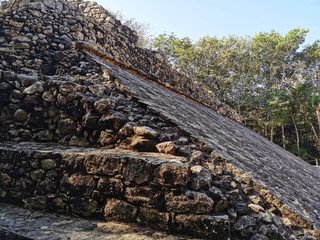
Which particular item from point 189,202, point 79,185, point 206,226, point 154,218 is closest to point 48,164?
point 79,185

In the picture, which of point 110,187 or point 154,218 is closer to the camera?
point 154,218

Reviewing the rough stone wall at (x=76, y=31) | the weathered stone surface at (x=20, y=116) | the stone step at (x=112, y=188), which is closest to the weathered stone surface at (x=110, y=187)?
the stone step at (x=112, y=188)

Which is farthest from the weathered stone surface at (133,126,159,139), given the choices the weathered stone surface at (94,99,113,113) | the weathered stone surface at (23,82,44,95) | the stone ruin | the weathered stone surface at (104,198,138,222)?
the weathered stone surface at (23,82,44,95)

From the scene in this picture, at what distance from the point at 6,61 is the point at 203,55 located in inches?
580

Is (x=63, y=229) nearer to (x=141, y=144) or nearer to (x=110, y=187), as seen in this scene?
(x=110, y=187)

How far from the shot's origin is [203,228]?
126 cm

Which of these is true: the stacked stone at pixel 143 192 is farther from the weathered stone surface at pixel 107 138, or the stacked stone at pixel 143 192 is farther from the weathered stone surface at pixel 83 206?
the weathered stone surface at pixel 107 138

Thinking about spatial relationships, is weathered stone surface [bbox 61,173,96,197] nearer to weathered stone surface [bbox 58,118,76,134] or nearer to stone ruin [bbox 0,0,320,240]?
stone ruin [bbox 0,0,320,240]

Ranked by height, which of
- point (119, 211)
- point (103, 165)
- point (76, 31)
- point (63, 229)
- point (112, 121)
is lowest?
point (63, 229)

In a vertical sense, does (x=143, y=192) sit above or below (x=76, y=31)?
below

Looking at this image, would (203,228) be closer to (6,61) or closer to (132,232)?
(132,232)

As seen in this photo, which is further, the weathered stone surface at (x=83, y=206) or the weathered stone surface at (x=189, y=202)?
the weathered stone surface at (x=83, y=206)

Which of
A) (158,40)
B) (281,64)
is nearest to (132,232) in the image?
(158,40)

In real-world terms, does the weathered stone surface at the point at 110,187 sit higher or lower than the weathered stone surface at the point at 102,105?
lower
